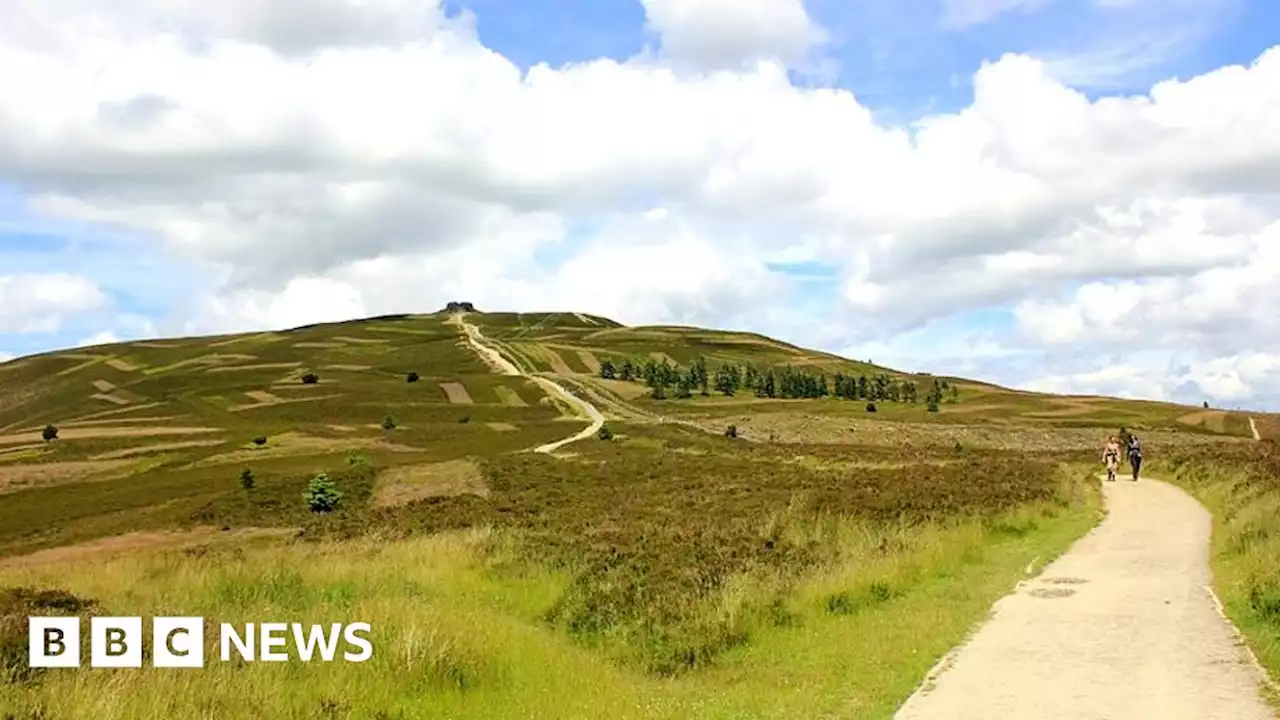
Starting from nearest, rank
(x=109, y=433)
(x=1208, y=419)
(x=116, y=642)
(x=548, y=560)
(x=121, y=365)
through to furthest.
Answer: (x=116, y=642) < (x=548, y=560) < (x=109, y=433) < (x=1208, y=419) < (x=121, y=365)

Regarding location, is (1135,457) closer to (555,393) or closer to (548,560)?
(548,560)

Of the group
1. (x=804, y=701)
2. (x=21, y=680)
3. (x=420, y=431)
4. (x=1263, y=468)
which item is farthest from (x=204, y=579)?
(x=420, y=431)

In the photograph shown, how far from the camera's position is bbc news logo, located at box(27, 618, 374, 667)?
12.3 m

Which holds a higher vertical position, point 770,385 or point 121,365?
point 121,365

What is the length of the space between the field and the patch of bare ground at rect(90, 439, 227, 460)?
0.57 metres

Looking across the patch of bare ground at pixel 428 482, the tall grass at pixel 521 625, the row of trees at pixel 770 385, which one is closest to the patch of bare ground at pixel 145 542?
the patch of bare ground at pixel 428 482

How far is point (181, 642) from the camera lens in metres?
13.0

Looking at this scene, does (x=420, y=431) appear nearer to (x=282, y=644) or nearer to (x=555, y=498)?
(x=555, y=498)

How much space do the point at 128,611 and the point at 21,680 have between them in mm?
4502

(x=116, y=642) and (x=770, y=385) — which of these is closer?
(x=116, y=642)

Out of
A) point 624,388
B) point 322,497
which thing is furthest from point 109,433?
point 624,388

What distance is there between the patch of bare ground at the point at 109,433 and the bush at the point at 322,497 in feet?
154

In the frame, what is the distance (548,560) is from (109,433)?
284 feet

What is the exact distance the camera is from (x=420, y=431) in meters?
87.8
